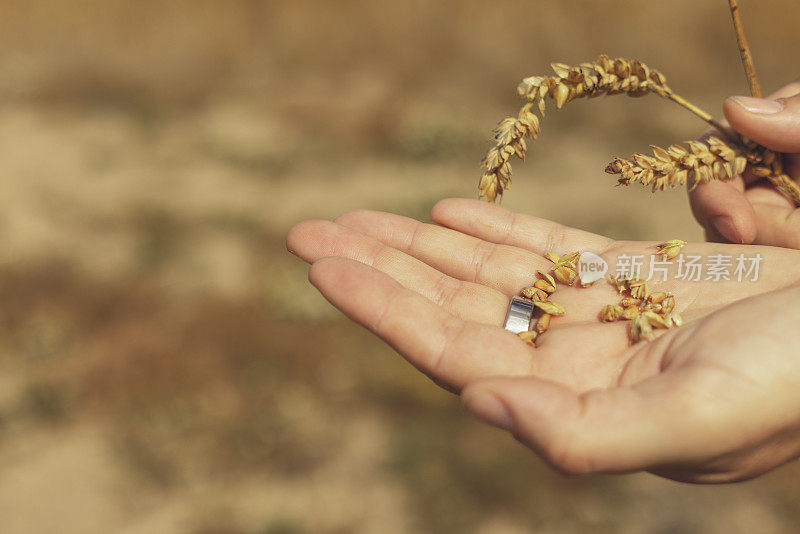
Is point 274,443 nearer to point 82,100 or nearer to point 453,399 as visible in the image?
point 453,399

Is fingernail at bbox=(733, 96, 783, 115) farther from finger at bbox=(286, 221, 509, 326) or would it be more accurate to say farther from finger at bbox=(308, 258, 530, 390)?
finger at bbox=(308, 258, 530, 390)

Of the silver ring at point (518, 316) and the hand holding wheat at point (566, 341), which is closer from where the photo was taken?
the hand holding wheat at point (566, 341)

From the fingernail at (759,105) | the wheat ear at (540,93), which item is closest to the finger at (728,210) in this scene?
the fingernail at (759,105)

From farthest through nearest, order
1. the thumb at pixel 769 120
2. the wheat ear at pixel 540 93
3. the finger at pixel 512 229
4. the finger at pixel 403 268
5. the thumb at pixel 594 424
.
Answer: the finger at pixel 512 229, the thumb at pixel 769 120, the finger at pixel 403 268, the wheat ear at pixel 540 93, the thumb at pixel 594 424

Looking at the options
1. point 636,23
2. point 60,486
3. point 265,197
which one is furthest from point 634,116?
point 60,486

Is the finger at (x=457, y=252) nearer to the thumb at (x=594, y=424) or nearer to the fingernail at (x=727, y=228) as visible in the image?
the fingernail at (x=727, y=228)

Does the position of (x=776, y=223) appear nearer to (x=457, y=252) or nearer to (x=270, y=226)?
(x=457, y=252)

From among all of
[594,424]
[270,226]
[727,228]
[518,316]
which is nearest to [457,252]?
[518,316]
